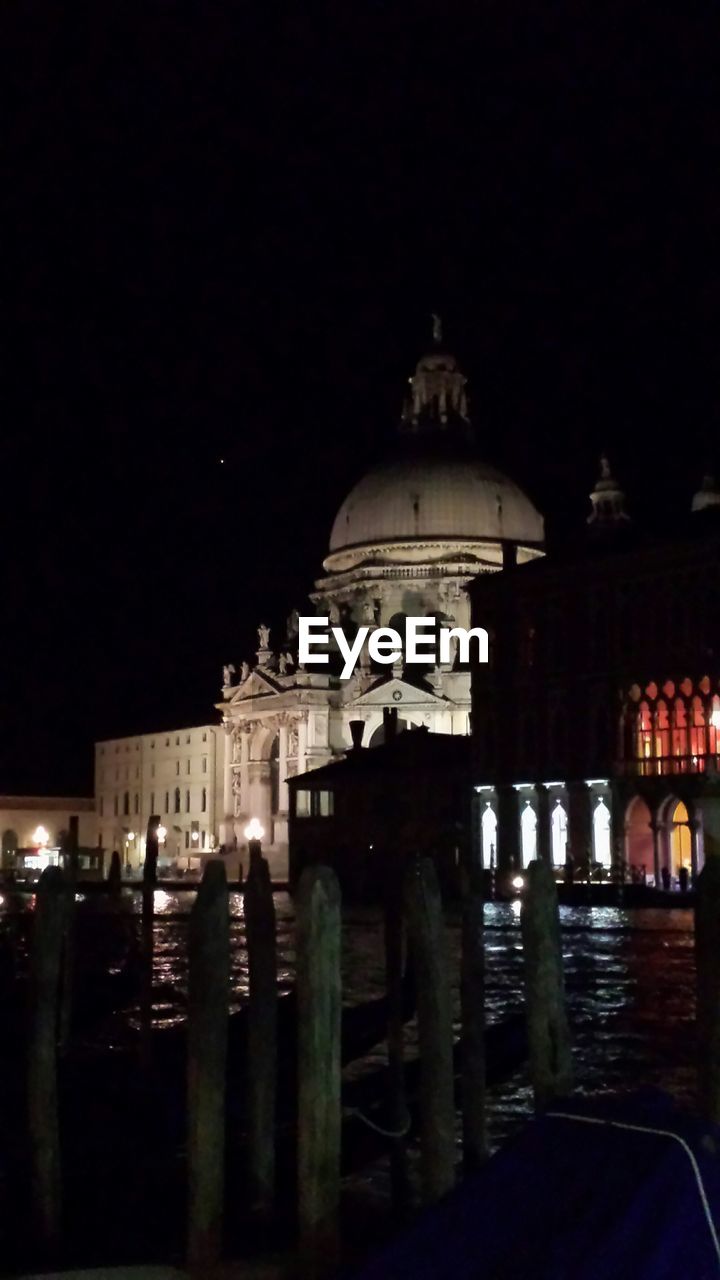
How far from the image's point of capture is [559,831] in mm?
50219

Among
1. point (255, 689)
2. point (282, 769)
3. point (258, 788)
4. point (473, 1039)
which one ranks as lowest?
point (473, 1039)

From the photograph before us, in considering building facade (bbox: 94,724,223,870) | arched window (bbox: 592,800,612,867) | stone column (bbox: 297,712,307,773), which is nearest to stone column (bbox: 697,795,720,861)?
arched window (bbox: 592,800,612,867)

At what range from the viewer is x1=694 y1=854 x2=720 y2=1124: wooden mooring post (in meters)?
9.77

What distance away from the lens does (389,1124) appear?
11594 mm

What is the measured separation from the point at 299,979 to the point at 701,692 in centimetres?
3782

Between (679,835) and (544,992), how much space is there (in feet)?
125

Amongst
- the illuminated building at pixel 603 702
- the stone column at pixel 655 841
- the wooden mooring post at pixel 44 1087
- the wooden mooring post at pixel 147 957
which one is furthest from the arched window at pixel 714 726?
the wooden mooring post at pixel 44 1087

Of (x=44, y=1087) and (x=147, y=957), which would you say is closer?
(x=44, y=1087)

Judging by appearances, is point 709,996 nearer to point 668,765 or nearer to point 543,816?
point 668,765

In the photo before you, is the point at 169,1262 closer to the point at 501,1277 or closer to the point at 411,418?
the point at 501,1277

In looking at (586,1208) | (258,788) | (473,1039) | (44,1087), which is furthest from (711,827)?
(258,788)

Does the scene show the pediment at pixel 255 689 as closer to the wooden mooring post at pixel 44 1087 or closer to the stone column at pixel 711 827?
the stone column at pixel 711 827

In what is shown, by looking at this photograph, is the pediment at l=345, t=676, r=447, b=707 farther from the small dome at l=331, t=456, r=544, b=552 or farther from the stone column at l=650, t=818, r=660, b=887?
the stone column at l=650, t=818, r=660, b=887

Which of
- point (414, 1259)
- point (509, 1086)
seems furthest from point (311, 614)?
point (414, 1259)
